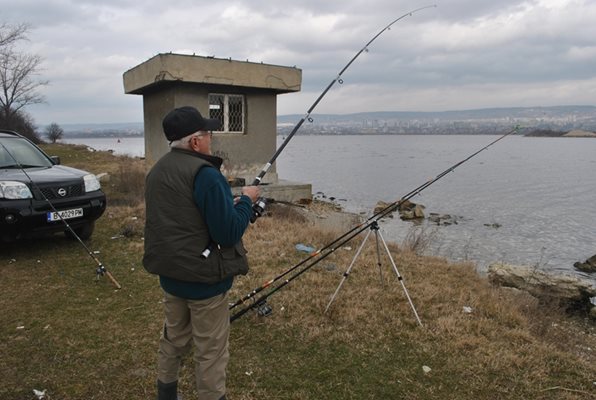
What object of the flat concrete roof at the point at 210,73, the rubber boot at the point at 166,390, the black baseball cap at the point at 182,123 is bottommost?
the rubber boot at the point at 166,390

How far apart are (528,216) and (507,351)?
18290mm

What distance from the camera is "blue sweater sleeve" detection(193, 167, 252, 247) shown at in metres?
2.54

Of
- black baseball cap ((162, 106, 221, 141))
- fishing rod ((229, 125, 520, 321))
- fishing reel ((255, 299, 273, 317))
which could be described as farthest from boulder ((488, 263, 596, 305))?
black baseball cap ((162, 106, 221, 141))

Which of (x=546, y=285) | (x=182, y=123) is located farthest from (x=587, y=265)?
(x=182, y=123)

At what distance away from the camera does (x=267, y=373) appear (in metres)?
3.85

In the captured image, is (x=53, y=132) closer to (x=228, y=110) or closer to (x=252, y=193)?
(x=228, y=110)

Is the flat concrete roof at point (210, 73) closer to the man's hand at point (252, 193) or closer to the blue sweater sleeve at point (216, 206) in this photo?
the man's hand at point (252, 193)

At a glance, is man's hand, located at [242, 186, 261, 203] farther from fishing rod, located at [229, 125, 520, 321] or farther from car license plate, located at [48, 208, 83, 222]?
car license plate, located at [48, 208, 83, 222]

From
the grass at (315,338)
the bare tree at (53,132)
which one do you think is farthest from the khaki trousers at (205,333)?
the bare tree at (53,132)

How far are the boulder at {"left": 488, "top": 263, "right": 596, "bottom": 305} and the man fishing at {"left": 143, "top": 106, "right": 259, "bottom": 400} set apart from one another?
6.63 metres

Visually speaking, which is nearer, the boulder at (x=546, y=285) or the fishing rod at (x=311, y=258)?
the fishing rod at (x=311, y=258)

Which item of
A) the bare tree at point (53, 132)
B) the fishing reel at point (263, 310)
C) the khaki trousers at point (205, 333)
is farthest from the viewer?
the bare tree at point (53, 132)

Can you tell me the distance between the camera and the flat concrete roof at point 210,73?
12102mm

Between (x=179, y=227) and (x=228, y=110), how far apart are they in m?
11.5
